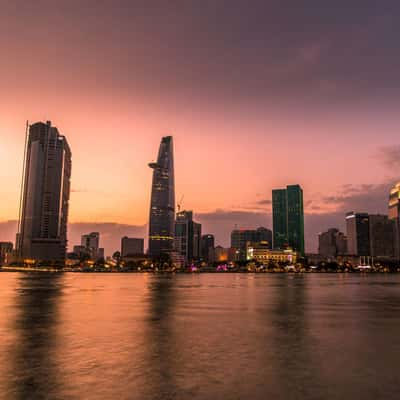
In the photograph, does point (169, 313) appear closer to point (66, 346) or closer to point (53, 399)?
point (66, 346)

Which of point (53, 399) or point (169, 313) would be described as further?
point (169, 313)

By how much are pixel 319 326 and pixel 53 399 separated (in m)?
21.5

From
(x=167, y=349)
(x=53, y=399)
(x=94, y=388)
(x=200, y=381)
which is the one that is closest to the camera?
(x=53, y=399)

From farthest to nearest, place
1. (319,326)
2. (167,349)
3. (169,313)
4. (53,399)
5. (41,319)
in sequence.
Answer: (169,313) < (41,319) < (319,326) < (167,349) < (53,399)

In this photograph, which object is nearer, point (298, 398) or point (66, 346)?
point (298, 398)

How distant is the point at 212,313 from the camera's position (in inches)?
1449

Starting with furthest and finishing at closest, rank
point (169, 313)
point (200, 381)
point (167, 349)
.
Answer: point (169, 313)
point (167, 349)
point (200, 381)

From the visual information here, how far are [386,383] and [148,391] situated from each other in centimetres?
871

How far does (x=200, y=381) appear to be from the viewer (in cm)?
1448

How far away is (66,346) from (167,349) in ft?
18.5

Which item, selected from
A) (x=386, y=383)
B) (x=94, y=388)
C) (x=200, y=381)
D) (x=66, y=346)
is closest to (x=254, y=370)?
(x=200, y=381)

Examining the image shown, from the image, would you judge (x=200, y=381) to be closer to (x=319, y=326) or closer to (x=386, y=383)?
(x=386, y=383)

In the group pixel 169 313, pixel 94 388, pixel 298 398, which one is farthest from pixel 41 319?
pixel 298 398

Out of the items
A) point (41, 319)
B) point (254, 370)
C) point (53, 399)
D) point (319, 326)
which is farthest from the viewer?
point (41, 319)
